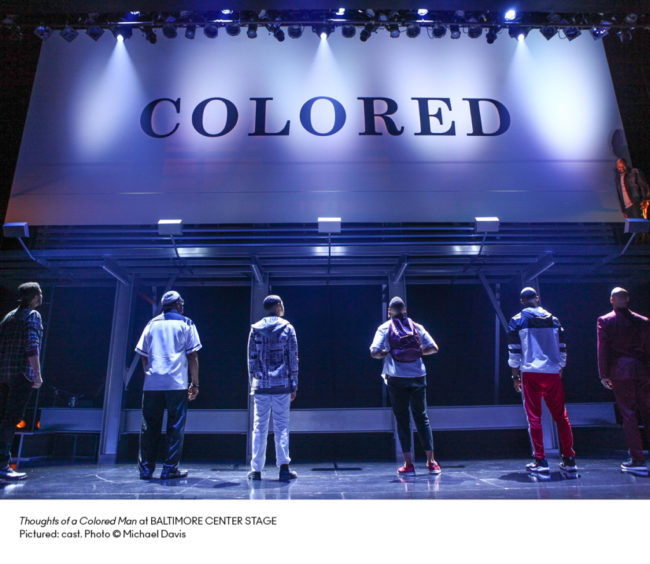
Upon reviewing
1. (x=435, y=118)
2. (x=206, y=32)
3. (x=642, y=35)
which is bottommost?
(x=435, y=118)

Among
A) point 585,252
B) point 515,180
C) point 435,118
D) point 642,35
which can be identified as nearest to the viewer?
point 585,252

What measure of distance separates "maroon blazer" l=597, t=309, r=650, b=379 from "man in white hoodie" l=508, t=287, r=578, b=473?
489mm

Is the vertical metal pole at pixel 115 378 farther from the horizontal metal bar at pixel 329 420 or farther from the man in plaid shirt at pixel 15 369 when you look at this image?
the man in plaid shirt at pixel 15 369

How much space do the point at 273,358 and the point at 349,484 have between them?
45.3 inches

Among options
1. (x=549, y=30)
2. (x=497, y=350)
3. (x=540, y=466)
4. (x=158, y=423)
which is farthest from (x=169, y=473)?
(x=549, y=30)

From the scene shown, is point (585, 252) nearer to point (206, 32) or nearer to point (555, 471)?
point (555, 471)

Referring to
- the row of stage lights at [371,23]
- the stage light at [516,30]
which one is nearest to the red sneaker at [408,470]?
the row of stage lights at [371,23]

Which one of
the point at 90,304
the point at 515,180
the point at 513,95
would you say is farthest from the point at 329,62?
the point at 90,304

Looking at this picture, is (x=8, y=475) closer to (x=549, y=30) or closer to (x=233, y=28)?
(x=233, y=28)

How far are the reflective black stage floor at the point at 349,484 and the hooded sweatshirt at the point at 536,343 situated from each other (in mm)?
869

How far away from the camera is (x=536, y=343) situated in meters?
3.67

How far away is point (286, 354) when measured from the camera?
3682 mm
